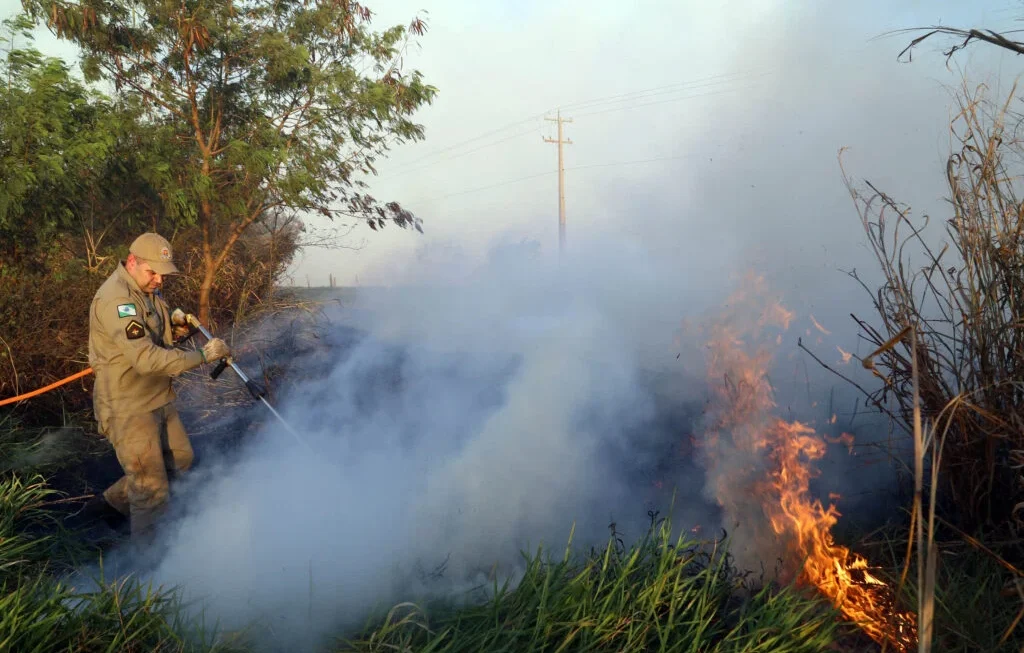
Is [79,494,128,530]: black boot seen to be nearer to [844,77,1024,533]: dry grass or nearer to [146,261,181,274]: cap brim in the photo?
[146,261,181,274]: cap brim

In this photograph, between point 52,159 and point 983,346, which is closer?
point 983,346

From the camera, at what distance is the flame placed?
3.51 meters

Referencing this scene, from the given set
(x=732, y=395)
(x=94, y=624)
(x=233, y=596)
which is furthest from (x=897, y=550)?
(x=94, y=624)

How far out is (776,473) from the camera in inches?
163

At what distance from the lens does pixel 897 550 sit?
395cm

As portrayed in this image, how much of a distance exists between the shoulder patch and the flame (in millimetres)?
3749

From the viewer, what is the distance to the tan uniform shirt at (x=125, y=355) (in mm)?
4414

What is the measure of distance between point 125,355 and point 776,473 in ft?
13.2

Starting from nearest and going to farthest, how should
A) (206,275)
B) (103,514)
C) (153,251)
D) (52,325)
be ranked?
(153,251)
(103,514)
(52,325)
(206,275)

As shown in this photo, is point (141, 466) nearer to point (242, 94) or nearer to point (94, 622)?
point (94, 622)

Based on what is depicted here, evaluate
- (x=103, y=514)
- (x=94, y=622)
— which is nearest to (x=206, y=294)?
(x=103, y=514)

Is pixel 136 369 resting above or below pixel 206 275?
below

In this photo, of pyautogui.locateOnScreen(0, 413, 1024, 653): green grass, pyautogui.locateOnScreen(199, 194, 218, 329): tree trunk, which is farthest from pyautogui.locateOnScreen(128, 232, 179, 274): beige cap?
pyautogui.locateOnScreen(199, 194, 218, 329): tree trunk

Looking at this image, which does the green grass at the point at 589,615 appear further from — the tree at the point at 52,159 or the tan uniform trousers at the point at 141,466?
the tree at the point at 52,159
